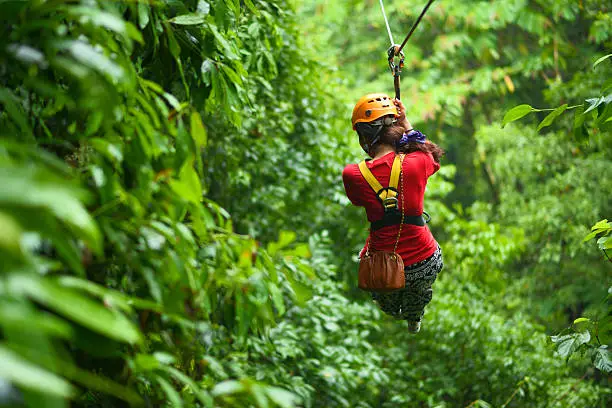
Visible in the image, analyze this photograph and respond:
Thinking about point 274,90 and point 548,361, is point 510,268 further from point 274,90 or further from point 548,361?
point 274,90

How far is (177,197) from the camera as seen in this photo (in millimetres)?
1431

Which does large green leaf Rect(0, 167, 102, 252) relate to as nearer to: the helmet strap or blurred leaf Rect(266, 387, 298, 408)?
blurred leaf Rect(266, 387, 298, 408)

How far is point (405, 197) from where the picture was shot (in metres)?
2.86

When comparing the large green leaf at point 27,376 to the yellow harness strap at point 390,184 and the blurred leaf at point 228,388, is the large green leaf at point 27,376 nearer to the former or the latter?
the blurred leaf at point 228,388

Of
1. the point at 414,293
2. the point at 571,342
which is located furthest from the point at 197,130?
the point at 414,293

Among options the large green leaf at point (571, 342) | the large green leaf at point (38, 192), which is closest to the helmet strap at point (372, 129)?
the large green leaf at point (571, 342)

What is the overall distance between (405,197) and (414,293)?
608 mm

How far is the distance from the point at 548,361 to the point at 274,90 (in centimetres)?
347

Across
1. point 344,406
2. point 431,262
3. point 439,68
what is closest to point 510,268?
point 439,68

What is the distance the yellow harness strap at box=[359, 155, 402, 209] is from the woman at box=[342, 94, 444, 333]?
0.02 m

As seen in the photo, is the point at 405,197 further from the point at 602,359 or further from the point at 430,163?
the point at 602,359

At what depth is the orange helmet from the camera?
2.88 m

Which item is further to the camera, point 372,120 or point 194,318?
point 372,120

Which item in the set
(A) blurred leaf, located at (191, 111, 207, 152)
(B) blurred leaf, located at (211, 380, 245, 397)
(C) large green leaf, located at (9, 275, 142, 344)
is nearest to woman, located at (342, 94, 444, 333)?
(A) blurred leaf, located at (191, 111, 207, 152)
